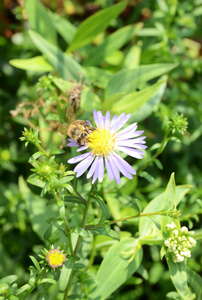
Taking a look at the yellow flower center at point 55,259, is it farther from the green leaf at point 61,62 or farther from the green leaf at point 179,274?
the green leaf at point 61,62

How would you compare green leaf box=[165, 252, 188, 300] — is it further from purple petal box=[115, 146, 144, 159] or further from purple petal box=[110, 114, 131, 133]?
purple petal box=[110, 114, 131, 133]

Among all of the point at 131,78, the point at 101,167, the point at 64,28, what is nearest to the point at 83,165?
the point at 101,167

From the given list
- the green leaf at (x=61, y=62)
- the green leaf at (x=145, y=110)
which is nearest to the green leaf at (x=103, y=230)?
the green leaf at (x=145, y=110)

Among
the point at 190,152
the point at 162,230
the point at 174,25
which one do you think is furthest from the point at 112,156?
the point at 174,25

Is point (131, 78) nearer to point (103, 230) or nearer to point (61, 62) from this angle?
point (61, 62)

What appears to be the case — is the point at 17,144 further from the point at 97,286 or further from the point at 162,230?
the point at 162,230

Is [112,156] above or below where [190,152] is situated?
above

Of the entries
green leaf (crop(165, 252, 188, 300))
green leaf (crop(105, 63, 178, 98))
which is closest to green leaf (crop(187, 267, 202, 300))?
green leaf (crop(165, 252, 188, 300))

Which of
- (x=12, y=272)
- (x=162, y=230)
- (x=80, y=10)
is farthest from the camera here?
(x=80, y=10)
